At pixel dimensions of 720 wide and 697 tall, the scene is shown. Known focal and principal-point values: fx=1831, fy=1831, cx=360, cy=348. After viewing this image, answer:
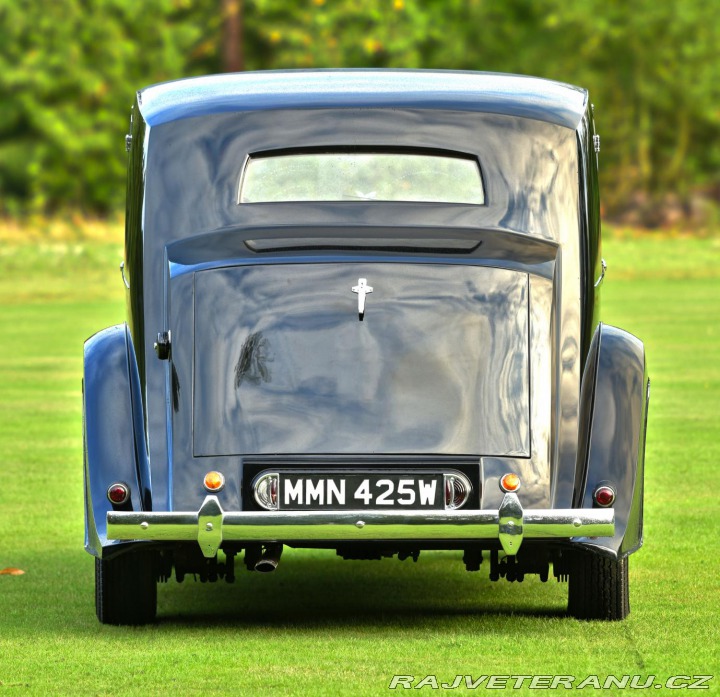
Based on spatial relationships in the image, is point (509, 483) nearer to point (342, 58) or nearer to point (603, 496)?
point (603, 496)

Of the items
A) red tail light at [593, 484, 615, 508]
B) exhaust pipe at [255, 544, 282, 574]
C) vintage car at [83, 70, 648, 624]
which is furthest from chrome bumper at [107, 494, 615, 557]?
exhaust pipe at [255, 544, 282, 574]

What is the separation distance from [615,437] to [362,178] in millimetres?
1403

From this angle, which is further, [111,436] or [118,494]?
[111,436]

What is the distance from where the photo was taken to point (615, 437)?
6887 mm

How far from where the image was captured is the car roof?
23.8 feet

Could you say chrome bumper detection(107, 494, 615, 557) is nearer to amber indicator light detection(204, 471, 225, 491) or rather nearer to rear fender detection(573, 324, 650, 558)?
amber indicator light detection(204, 471, 225, 491)

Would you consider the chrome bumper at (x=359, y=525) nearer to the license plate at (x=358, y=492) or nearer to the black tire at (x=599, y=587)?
the license plate at (x=358, y=492)

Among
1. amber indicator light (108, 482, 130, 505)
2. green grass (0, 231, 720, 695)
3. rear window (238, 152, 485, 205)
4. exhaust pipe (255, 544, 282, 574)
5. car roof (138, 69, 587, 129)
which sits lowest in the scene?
green grass (0, 231, 720, 695)

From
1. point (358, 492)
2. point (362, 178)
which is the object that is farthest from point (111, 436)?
point (362, 178)

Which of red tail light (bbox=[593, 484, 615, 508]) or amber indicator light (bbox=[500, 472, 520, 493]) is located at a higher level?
amber indicator light (bbox=[500, 472, 520, 493])

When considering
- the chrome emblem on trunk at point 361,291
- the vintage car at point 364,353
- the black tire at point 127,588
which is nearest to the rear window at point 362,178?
the vintage car at point 364,353

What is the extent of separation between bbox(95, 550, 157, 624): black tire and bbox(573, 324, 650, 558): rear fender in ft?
5.50

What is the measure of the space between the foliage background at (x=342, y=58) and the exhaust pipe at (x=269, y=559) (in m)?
48.2

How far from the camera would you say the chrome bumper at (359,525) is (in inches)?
255
